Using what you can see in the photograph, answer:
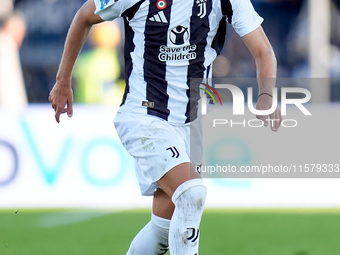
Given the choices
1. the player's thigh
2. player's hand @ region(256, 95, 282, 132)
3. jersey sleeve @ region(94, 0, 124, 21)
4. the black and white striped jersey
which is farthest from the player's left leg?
jersey sleeve @ region(94, 0, 124, 21)

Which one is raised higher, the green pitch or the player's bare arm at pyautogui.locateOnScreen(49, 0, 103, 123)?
the player's bare arm at pyautogui.locateOnScreen(49, 0, 103, 123)

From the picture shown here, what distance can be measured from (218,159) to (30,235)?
82.8 inches

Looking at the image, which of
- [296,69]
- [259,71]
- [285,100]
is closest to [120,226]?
[259,71]

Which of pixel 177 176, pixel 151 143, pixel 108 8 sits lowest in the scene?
pixel 177 176

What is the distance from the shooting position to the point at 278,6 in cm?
766

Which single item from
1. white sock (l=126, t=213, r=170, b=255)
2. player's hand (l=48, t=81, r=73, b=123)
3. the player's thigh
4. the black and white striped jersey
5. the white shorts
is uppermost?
the black and white striped jersey

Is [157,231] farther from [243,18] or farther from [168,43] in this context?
[243,18]

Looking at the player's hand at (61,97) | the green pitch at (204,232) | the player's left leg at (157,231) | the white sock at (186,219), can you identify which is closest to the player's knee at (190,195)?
the white sock at (186,219)

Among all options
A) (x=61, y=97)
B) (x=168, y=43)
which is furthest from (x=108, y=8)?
(x=61, y=97)

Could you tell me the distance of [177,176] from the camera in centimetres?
260

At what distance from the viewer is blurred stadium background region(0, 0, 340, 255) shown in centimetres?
444

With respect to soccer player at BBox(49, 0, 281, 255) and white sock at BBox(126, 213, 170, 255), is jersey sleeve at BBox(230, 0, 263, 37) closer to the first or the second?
soccer player at BBox(49, 0, 281, 255)

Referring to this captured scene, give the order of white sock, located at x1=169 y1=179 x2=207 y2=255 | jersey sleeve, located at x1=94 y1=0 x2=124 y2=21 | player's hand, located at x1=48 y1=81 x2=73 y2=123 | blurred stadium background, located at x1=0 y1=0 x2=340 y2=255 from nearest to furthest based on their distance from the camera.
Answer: white sock, located at x1=169 y1=179 x2=207 y2=255, jersey sleeve, located at x1=94 y1=0 x2=124 y2=21, player's hand, located at x1=48 y1=81 x2=73 y2=123, blurred stadium background, located at x1=0 y1=0 x2=340 y2=255

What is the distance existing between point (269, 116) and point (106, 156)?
3.00m
